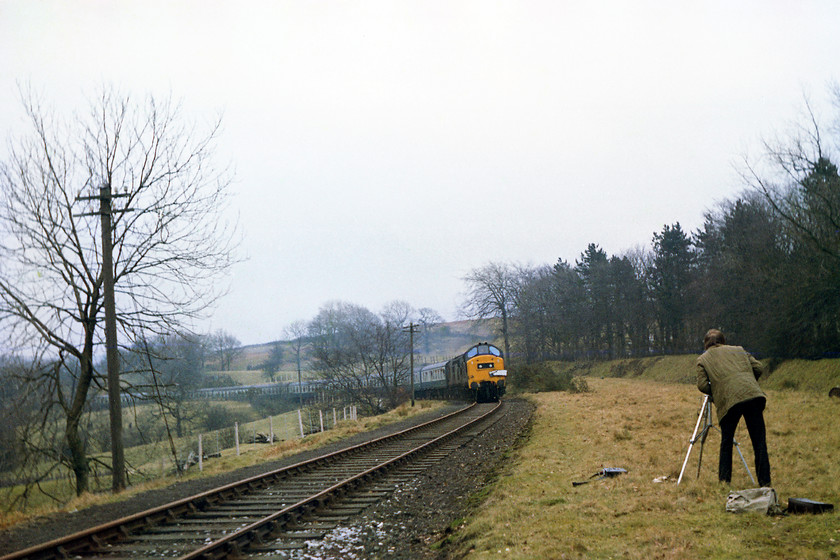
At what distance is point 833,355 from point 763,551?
103ft

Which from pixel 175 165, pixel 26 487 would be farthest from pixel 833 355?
pixel 26 487

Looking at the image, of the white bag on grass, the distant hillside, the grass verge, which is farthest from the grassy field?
the distant hillside

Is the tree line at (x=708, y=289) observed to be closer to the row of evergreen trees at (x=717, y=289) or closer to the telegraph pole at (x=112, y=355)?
the row of evergreen trees at (x=717, y=289)

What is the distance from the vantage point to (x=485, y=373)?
123ft

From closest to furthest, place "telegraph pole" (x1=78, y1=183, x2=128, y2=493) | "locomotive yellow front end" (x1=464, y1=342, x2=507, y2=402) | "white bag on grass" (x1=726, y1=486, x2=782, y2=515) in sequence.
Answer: "white bag on grass" (x1=726, y1=486, x2=782, y2=515) < "telegraph pole" (x1=78, y1=183, x2=128, y2=493) < "locomotive yellow front end" (x1=464, y1=342, x2=507, y2=402)

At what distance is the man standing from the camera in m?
6.27

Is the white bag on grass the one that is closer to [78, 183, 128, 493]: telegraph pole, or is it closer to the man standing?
the man standing

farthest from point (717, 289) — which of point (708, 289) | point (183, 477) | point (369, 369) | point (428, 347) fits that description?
point (428, 347)

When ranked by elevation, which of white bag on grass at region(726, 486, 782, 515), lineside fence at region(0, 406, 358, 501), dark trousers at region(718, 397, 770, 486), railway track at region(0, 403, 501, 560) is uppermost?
dark trousers at region(718, 397, 770, 486)

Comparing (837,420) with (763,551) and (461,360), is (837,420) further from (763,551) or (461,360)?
(461,360)

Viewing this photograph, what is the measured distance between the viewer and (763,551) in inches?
175

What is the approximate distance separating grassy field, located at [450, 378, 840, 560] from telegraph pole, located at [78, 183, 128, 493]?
8041mm

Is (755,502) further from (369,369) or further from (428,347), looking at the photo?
(428,347)

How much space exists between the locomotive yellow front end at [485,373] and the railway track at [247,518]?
82.7ft
